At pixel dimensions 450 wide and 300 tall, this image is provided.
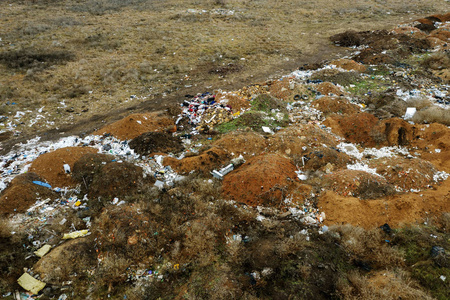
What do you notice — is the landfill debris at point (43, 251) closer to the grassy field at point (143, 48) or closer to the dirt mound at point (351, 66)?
the grassy field at point (143, 48)

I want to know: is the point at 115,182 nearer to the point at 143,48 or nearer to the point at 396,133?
the point at 396,133

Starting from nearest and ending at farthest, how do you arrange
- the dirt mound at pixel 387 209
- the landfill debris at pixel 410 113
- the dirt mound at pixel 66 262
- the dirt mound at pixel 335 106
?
the dirt mound at pixel 66 262 → the dirt mound at pixel 387 209 → the landfill debris at pixel 410 113 → the dirt mound at pixel 335 106

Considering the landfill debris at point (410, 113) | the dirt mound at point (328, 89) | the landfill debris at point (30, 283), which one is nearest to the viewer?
the landfill debris at point (30, 283)

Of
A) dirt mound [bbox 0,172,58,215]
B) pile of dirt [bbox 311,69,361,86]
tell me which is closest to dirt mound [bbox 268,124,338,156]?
pile of dirt [bbox 311,69,361,86]

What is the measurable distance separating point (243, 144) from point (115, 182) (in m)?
3.88

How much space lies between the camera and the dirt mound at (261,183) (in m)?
5.94

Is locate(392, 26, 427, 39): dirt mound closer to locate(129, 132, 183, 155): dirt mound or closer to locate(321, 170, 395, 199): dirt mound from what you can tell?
locate(321, 170, 395, 199): dirt mound

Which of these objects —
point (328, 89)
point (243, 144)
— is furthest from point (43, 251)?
point (328, 89)

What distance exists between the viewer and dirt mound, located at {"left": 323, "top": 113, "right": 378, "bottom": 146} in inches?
322

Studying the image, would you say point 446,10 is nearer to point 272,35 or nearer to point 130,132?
point 272,35

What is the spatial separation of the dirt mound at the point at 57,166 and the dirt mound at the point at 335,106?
892 centimetres

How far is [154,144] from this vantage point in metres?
8.01

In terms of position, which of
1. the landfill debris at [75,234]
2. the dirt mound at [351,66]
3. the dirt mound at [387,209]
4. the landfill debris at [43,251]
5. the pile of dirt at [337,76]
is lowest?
the landfill debris at [75,234]

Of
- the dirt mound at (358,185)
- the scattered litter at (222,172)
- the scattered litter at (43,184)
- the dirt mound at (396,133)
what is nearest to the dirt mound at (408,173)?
the dirt mound at (358,185)
